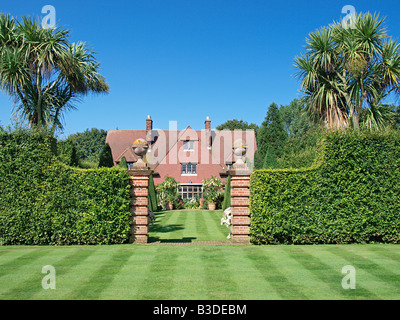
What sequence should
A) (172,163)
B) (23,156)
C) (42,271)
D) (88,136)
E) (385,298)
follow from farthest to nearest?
(88,136) → (172,163) → (23,156) → (42,271) → (385,298)

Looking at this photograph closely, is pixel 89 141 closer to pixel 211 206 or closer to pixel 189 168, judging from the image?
pixel 189 168

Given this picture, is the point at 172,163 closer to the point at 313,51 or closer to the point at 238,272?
the point at 313,51

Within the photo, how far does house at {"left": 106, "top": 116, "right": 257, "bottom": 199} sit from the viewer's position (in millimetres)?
35531

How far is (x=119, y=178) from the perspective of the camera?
991 cm

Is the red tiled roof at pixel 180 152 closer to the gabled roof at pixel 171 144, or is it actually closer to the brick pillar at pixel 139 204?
the gabled roof at pixel 171 144

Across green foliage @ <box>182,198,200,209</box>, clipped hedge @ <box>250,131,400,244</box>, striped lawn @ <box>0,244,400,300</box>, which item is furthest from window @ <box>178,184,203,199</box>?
striped lawn @ <box>0,244,400,300</box>

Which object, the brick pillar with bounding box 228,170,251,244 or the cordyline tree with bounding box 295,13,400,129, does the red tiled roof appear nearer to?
the cordyline tree with bounding box 295,13,400,129

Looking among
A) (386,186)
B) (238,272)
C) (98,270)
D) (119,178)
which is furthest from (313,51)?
(98,270)

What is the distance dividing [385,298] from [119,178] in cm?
711

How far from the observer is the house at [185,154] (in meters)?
35.5

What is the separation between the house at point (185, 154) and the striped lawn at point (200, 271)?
84.1 ft

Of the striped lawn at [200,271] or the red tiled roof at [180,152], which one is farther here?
the red tiled roof at [180,152]

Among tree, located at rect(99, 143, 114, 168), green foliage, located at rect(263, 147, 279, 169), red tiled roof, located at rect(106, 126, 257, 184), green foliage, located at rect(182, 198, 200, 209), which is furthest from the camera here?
red tiled roof, located at rect(106, 126, 257, 184)

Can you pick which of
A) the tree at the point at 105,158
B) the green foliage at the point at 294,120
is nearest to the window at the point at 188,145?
the tree at the point at 105,158
